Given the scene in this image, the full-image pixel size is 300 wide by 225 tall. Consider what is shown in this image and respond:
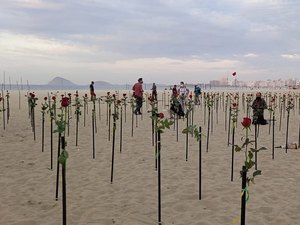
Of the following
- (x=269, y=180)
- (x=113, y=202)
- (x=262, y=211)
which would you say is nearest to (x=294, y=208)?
(x=262, y=211)

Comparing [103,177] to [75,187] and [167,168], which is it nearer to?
[75,187]

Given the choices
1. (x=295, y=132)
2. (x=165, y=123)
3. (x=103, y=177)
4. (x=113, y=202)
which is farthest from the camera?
(x=295, y=132)

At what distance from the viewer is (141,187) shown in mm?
7488

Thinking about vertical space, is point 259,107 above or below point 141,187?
above

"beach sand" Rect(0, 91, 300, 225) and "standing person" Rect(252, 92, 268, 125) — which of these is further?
"standing person" Rect(252, 92, 268, 125)

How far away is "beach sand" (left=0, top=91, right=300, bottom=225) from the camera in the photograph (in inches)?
233

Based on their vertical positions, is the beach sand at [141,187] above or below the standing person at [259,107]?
below

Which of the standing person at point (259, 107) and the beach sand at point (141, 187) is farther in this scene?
the standing person at point (259, 107)

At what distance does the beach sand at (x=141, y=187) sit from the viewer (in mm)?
5906

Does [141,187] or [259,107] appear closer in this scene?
[141,187]

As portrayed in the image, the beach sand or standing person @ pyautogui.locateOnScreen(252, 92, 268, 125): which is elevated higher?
standing person @ pyautogui.locateOnScreen(252, 92, 268, 125)

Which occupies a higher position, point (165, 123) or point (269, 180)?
point (165, 123)

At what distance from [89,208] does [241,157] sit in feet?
17.5

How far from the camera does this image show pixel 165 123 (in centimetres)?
591
